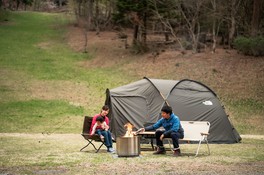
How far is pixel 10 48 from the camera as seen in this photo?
39375 mm

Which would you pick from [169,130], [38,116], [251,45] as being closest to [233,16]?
[251,45]

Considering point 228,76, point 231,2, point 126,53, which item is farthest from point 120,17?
point 228,76

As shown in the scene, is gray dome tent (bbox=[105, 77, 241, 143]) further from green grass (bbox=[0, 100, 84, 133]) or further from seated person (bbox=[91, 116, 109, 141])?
green grass (bbox=[0, 100, 84, 133])

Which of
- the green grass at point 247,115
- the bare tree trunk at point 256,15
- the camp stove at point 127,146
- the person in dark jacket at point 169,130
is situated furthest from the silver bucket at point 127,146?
the bare tree trunk at point 256,15

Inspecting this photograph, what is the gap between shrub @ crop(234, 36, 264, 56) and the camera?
1097 inches

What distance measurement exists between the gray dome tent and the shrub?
12.7 m

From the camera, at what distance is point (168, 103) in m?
15.5

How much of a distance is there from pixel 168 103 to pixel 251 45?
14.0 meters

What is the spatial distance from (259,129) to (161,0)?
14.7m

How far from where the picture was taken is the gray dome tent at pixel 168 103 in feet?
51.2

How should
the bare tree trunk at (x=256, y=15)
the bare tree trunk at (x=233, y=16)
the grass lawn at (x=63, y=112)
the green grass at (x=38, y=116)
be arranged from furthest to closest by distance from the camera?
the bare tree trunk at (x=233, y=16), the bare tree trunk at (x=256, y=15), the green grass at (x=38, y=116), the grass lawn at (x=63, y=112)

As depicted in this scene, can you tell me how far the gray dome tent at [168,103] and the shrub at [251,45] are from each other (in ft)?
41.7

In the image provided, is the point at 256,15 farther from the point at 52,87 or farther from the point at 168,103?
the point at 168,103

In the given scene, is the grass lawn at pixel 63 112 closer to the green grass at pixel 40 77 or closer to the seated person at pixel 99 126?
the green grass at pixel 40 77
